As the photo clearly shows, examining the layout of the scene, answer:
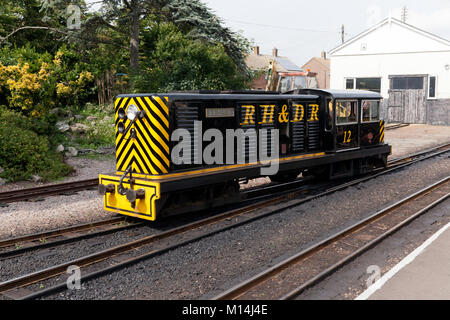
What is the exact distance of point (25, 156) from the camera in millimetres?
12492

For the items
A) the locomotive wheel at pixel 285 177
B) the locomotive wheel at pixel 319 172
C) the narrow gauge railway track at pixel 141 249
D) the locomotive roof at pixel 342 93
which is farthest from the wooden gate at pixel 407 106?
the narrow gauge railway track at pixel 141 249

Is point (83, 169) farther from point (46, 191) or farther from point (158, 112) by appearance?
point (158, 112)

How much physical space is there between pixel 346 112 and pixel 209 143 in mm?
5165

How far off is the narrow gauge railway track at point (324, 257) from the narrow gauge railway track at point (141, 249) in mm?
1828

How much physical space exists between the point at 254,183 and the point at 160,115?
5.02 m

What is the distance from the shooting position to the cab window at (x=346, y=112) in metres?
11.7

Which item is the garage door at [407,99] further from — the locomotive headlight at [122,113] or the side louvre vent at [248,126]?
the locomotive headlight at [122,113]

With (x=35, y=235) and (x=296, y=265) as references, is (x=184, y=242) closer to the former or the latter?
(x=296, y=265)

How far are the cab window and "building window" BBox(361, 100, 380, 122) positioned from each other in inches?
16.7

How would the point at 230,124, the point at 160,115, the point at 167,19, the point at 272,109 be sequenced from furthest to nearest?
the point at 167,19 < the point at 272,109 < the point at 230,124 < the point at 160,115

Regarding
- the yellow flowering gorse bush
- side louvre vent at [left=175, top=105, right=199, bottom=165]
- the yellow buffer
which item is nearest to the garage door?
the yellow flowering gorse bush

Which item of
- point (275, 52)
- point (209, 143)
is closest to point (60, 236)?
point (209, 143)

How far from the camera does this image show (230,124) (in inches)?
360

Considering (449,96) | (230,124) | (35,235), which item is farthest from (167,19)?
(449,96)
